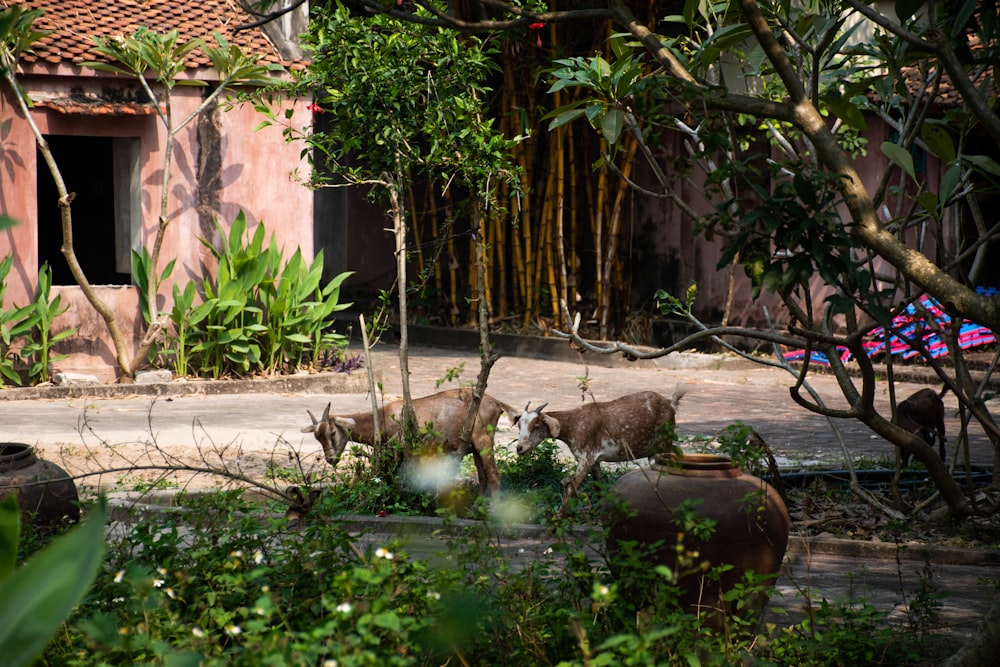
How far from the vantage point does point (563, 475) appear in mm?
7375

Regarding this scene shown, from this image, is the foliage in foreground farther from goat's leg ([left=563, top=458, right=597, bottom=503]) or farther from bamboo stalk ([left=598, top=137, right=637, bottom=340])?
bamboo stalk ([left=598, top=137, right=637, bottom=340])

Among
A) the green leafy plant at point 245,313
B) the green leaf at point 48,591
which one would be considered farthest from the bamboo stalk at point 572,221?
the green leaf at point 48,591

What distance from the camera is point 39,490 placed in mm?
5496

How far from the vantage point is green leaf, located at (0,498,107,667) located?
5.71 ft

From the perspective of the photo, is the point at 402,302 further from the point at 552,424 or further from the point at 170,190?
the point at 170,190

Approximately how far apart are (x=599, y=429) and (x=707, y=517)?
2571mm

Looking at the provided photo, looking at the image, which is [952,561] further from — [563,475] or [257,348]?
[257,348]

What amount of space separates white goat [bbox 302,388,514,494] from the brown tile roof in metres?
6.30

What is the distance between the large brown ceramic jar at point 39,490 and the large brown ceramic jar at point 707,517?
257 cm

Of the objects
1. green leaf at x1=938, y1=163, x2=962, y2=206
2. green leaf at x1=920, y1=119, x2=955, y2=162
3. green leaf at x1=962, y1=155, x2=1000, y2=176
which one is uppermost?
green leaf at x1=920, y1=119, x2=955, y2=162

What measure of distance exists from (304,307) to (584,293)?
522 cm

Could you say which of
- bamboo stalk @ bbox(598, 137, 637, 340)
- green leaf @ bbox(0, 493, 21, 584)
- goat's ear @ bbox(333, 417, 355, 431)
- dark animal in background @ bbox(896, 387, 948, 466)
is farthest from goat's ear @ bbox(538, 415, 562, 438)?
bamboo stalk @ bbox(598, 137, 637, 340)

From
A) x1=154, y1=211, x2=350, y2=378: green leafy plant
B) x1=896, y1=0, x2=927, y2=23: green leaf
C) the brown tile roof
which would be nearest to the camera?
x1=896, y1=0, x2=927, y2=23: green leaf

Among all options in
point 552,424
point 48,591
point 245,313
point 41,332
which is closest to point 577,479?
point 552,424
